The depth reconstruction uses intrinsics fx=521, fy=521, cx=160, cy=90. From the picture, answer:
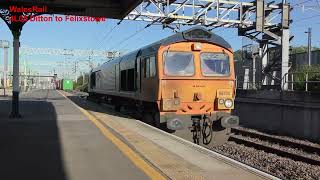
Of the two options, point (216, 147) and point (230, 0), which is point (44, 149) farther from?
point (230, 0)

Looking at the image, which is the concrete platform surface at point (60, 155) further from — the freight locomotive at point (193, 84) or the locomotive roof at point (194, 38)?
the locomotive roof at point (194, 38)

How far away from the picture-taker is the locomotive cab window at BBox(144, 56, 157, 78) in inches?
628

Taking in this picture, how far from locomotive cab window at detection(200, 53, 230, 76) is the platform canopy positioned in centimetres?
411

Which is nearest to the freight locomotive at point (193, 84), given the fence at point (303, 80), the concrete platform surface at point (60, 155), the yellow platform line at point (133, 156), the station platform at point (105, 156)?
the station platform at point (105, 156)

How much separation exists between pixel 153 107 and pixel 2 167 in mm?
7939

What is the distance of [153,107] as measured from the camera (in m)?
16.6

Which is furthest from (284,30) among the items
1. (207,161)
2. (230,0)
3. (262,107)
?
(207,161)

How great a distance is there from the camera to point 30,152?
1080 centimetres

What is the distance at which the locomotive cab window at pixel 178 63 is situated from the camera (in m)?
15.6

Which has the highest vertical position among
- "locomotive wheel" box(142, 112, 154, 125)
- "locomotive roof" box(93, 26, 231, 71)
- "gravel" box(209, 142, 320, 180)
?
"locomotive roof" box(93, 26, 231, 71)

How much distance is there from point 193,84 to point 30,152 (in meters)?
6.43

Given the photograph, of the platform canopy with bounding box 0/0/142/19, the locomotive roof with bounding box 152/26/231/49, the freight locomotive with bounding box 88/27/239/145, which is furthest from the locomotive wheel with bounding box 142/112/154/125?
the platform canopy with bounding box 0/0/142/19

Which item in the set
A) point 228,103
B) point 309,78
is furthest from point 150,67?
point 309,78

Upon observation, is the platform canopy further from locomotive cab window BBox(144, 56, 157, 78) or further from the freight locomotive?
the freight locomotive
